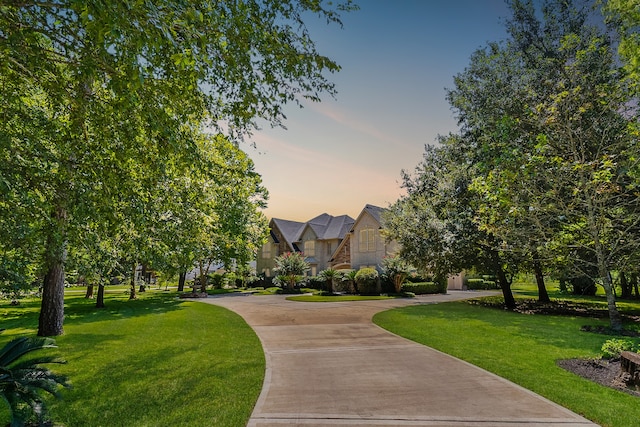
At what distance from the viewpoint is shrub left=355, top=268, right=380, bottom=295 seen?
88.5 feet

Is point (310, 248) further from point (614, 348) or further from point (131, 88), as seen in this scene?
point (131, 88)

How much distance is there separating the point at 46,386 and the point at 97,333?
25.1ft

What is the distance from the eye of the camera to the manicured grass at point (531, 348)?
506cm

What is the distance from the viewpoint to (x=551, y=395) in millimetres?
5262

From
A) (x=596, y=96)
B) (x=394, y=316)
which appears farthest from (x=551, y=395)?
(x=596, y=96)

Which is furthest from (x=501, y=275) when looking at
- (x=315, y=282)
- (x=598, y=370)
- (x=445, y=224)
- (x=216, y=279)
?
(x=216, y=279)

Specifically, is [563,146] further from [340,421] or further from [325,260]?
[325,260]

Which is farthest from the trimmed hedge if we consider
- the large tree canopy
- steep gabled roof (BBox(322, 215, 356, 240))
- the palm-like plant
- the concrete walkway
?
the palm-like plant

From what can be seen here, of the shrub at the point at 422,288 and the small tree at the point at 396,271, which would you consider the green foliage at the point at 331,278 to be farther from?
the shrub at the point at 422,288

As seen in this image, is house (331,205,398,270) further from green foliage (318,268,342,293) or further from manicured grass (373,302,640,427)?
manicured grass (373,302,640,427)

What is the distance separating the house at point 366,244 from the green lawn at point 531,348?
1755cm

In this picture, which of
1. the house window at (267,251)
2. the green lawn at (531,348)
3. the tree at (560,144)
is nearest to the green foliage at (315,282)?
the house window at (267,251)

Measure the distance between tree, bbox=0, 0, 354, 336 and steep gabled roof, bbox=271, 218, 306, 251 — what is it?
1445 inches

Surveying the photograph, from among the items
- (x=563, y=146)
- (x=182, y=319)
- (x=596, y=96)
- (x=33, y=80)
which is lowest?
(x=182, y=319)
